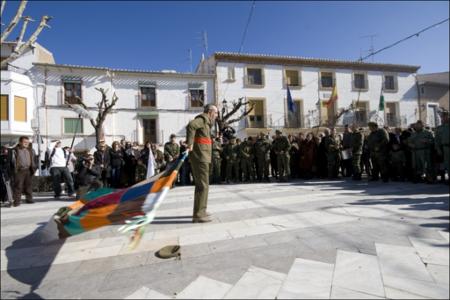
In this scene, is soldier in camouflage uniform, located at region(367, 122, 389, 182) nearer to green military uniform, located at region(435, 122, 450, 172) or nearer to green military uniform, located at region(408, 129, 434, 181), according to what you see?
green military uniform, located at region(408, 129, 434, 181)

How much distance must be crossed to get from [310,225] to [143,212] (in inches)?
→ 94.9

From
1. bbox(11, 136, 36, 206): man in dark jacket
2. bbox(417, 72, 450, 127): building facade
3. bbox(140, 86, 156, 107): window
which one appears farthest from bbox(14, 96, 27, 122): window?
bbox(417, 72, 450, 127): building facade

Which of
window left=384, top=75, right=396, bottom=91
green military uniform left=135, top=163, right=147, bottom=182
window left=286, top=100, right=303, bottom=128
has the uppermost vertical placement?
window left=384, top=75, right=396, bottom=91

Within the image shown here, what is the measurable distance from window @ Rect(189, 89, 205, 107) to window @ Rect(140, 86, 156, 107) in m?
3.19

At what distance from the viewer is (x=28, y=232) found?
2564mm

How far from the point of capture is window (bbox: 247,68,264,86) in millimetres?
26944

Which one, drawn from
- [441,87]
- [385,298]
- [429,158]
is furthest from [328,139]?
[441,87]

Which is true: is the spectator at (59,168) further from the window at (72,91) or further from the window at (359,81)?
the window at (359,81)

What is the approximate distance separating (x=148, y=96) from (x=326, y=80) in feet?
55.9

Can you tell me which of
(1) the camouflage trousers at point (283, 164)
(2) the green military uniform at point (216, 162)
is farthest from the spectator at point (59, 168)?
(1) the camouflage trousers at point (283, 164)

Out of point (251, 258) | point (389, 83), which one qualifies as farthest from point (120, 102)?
point (389, 83)

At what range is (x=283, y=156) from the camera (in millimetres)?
8898

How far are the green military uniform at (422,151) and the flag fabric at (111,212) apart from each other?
21.2 ft

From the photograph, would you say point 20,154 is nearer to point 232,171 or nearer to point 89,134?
point 232,171
